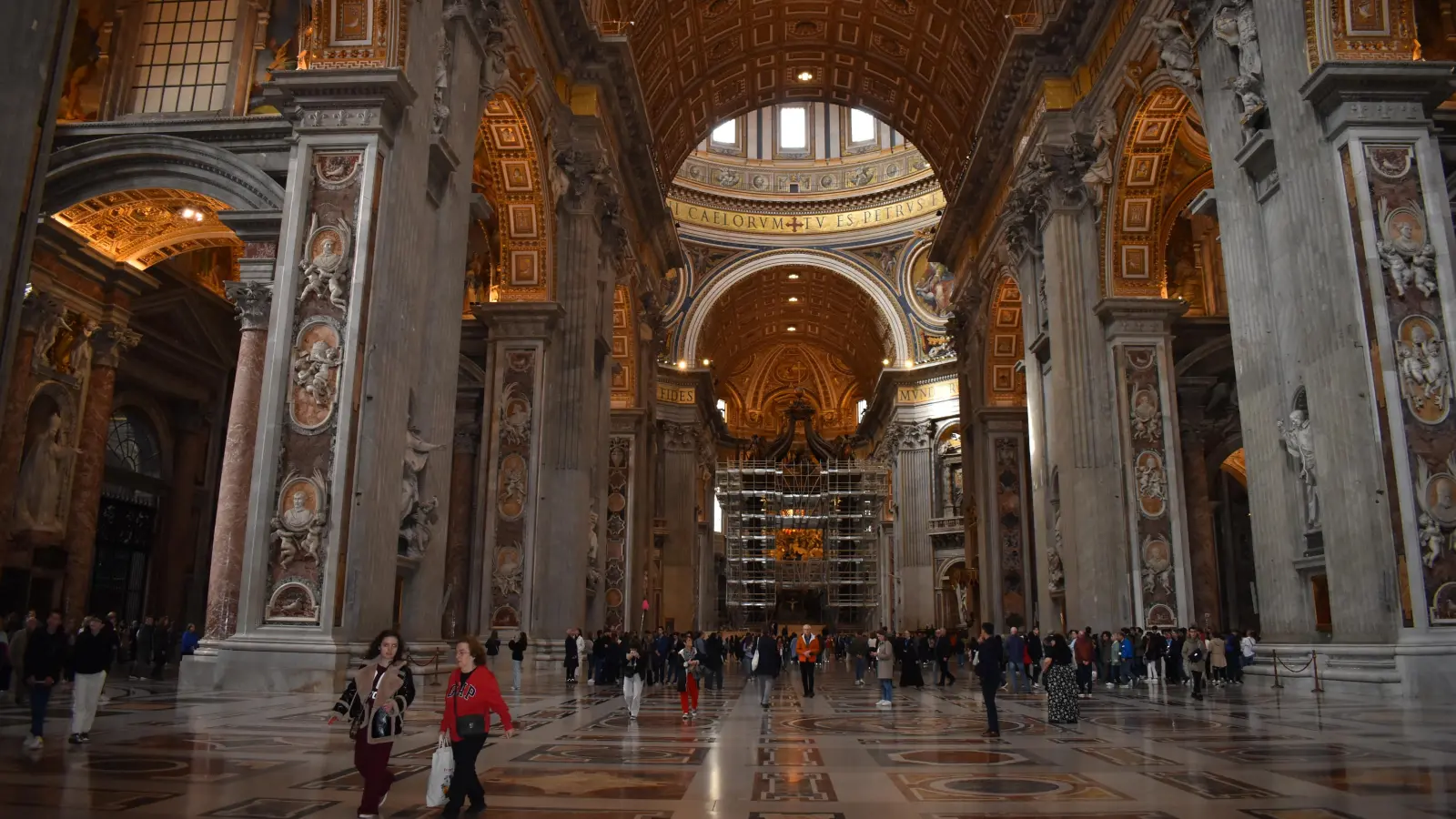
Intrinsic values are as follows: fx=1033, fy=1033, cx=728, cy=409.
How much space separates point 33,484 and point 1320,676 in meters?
17.4

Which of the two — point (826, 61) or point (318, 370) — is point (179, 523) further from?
point (826, 61)

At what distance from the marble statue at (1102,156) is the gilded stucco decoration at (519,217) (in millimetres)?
9383

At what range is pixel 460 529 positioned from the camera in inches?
752

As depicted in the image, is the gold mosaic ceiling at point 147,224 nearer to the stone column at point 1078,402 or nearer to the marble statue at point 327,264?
the marble statue at point 327,264

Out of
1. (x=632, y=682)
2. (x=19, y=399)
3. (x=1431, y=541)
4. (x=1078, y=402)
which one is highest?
(x=1078, y=402)

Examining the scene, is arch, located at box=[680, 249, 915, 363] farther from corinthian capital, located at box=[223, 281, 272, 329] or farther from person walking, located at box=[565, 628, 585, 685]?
corinthian capital, located at box=[223, 281, 272, 329]

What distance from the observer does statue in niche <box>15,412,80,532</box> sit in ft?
51.2

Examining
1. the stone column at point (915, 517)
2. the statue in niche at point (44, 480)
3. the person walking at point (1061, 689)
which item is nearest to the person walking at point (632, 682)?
the person walking at point (1061, 689)

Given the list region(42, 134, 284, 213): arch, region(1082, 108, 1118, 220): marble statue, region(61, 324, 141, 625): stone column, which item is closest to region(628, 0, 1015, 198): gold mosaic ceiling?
region(1082, 108, 1118, 220): marble statue

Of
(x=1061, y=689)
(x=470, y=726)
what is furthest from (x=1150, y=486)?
(x=470, y=726)

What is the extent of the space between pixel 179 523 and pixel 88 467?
4955 mm

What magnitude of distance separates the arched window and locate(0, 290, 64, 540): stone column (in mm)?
4928

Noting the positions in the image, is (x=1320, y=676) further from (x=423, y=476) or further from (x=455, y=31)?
(x=455, y=31)

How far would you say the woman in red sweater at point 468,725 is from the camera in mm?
4621
